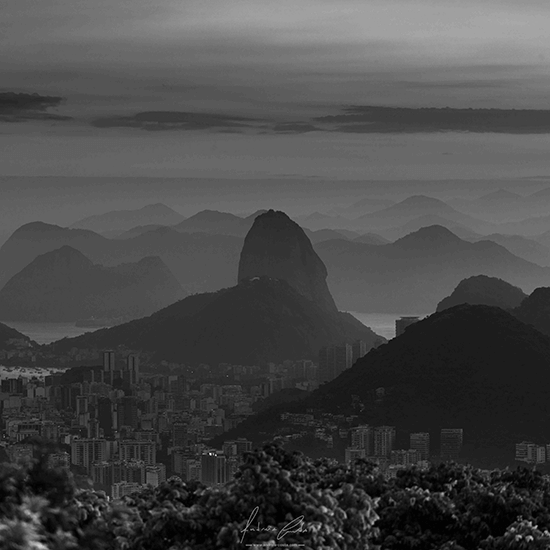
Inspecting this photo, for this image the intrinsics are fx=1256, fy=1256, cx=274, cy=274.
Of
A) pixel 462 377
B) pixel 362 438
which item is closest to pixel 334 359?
pixel 462 377

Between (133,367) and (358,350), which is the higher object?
(358,350)

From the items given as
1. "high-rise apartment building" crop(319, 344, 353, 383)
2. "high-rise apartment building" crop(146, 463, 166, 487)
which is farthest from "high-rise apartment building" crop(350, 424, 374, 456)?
"high-rise apartment building" crop(319, 344, 353, 383)

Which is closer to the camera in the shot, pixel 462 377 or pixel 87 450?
pixel 87 450

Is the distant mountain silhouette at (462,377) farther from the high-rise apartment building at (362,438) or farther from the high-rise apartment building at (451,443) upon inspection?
the high-rise apartment building at (362,438)

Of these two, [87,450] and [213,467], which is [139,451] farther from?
[213,467]

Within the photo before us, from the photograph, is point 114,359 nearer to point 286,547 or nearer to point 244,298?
point 244,298

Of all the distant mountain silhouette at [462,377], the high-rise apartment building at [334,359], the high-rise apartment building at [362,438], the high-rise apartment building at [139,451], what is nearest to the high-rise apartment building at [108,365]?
the high-rise apartment building at [334,359]
